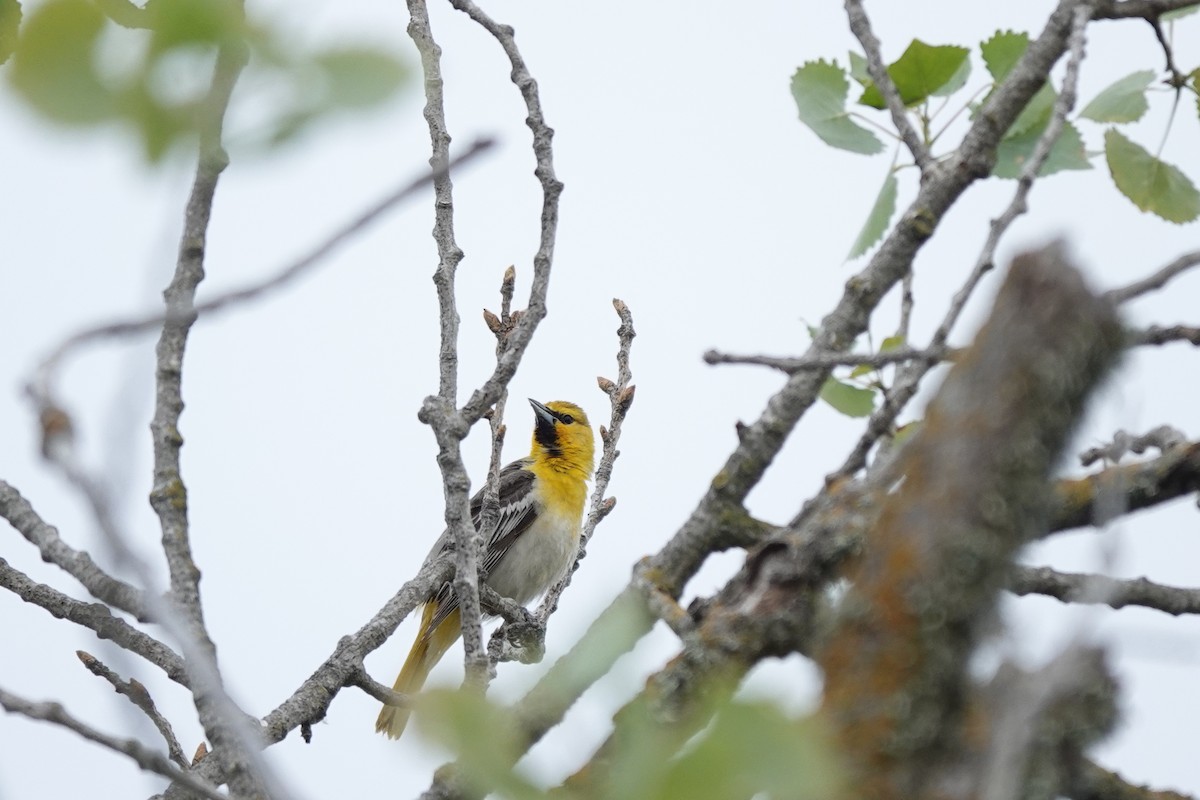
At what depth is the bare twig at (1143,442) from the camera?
2.12 m

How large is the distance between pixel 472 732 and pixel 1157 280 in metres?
1.37

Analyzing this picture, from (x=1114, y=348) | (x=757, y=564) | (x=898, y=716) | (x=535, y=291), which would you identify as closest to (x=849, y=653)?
(x=898, y=716)

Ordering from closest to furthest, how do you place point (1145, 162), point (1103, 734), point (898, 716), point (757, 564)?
point (898, 716) → point (1103, 734) → point (757, 564) → point (1145, 162)

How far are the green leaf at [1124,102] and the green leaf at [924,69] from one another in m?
0.42

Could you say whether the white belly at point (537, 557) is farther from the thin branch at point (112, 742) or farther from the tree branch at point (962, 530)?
the tree branch at point (962, 530)

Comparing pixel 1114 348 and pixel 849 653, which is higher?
pixel 1114 348

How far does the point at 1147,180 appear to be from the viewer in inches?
139

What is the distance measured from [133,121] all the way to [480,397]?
2158 millimetres

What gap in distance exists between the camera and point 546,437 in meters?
9.56

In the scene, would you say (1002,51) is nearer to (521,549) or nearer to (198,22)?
(198,22)

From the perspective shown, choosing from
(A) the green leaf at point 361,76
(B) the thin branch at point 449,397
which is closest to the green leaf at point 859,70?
(B) the thin branch at point 449,397

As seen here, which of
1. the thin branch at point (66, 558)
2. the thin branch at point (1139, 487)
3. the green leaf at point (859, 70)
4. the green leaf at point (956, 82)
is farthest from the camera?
the green leaf at point (859, 70)

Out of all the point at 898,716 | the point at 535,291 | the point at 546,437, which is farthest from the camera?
the point at 546,437

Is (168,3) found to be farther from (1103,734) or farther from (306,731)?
(306,731)
